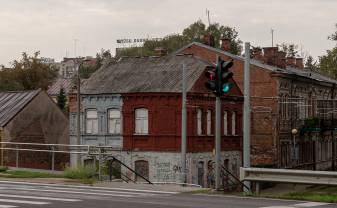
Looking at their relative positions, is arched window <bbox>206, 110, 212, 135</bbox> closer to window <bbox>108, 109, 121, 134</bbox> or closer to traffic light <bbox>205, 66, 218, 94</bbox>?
window <bbox>108, 109, 121, 134</bbox>

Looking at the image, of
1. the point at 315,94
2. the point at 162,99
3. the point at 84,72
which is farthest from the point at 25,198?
the point at 84,72

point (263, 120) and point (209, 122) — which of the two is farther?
point (263, 120)

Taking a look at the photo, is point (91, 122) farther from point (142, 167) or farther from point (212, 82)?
point (212, 82)

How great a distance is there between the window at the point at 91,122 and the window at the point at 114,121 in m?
1.21

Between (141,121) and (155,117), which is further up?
(155,117)

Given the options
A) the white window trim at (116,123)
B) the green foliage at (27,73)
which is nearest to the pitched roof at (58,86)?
the green foliage at (27,73)

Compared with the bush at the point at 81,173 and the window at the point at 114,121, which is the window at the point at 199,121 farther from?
the bush at the point at 81,173

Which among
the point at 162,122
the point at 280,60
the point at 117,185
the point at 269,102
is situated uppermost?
the point at 280,60

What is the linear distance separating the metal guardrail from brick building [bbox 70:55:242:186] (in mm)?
20404

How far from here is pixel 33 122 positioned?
47.9m

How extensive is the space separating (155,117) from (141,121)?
3.83 ft

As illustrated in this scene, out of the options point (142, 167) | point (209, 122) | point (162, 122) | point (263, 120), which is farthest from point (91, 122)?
point (263, 120)

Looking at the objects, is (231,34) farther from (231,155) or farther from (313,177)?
(313,177)

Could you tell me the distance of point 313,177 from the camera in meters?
19.2
